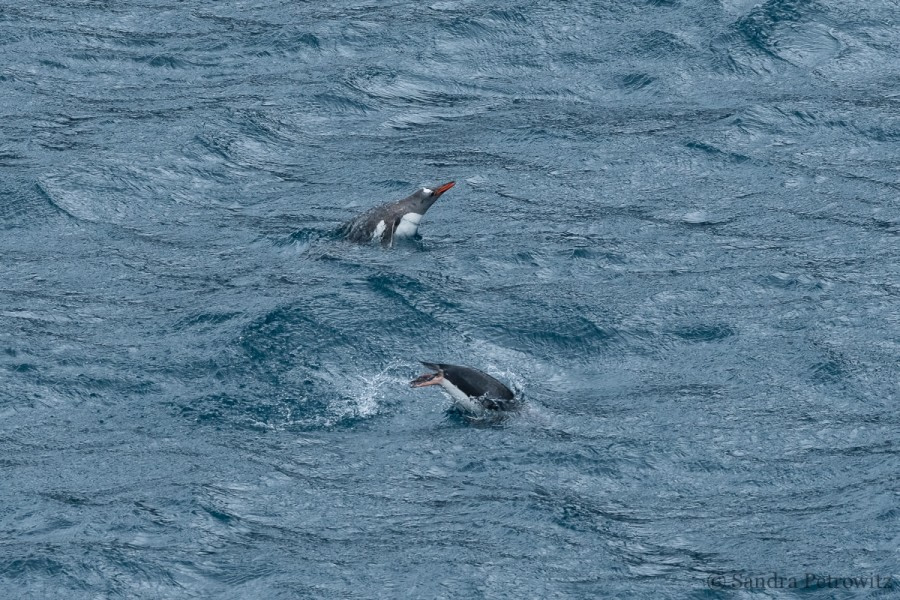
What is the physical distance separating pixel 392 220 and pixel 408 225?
0.82 ft

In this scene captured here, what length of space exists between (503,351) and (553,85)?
24.3ft

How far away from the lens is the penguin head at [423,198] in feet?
53.5

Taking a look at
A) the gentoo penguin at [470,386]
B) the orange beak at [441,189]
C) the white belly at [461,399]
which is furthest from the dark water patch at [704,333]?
the orange beak at [441,189]

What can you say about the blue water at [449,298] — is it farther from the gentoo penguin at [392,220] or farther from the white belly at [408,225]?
the white belly at [408,225]

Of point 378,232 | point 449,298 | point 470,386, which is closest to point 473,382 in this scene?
point 470,386

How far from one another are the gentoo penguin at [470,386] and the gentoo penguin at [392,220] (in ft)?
11.8

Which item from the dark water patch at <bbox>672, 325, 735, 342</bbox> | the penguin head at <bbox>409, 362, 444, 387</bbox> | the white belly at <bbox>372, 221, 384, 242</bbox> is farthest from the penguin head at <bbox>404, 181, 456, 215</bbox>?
the penguin head at <bbox>409, 362, 444, 387</bbox>

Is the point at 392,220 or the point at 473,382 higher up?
the point at 392,220

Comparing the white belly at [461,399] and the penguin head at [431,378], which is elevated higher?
the penguin head at [431,378]

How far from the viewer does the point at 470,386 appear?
41.4 feet

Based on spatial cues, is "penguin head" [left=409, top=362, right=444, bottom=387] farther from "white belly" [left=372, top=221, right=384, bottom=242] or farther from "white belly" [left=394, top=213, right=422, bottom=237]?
"white belly" [left=394, top=213, right=422, bottom=237]

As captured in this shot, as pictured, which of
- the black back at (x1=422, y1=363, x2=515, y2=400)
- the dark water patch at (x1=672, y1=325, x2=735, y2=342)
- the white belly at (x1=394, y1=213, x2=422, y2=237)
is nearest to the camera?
the black back at (x1=422, y1=363, x2=515, y2=400)

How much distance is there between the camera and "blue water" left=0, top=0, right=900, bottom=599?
11141mm

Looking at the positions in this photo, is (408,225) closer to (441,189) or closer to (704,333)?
(441,189)
